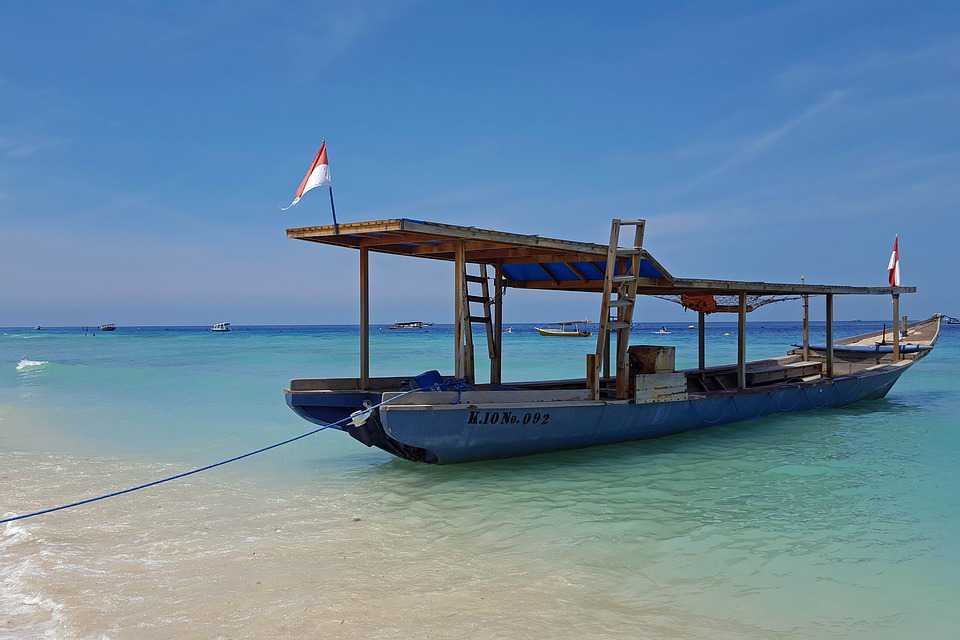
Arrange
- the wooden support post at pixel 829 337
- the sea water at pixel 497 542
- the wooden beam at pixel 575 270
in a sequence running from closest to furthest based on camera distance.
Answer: the sea water at pixel 497 542, the wooden beam at pixel 575 270, the wooden support post at pixel 829 337

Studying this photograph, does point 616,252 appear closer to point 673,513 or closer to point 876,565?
point 673,513

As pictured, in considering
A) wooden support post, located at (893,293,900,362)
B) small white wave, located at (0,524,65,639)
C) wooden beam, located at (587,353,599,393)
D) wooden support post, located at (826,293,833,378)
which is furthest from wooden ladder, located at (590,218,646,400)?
wooden support post, located at (893,293,900,362)

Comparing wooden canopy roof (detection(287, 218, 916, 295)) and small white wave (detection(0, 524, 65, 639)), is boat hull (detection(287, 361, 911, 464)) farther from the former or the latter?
small white wave (detection(0, 524, 65, 639))

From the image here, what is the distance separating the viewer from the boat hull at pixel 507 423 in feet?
26.4

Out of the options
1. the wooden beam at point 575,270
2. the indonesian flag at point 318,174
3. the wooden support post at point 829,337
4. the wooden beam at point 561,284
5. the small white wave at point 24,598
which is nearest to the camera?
the small white wave at point 24,598

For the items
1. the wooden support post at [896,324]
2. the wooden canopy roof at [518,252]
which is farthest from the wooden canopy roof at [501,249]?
the wooden support post at [896,324]

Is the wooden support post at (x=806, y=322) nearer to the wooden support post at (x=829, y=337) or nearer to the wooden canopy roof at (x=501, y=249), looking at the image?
the wooden support post at (x=829, y=337)

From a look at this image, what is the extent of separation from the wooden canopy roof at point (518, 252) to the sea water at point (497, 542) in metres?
2.72

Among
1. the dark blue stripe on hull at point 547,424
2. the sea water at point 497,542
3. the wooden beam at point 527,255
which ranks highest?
the wooden beam at point 527,255

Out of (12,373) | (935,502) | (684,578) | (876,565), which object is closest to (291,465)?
(684,578)

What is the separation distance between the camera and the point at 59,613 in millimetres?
4836

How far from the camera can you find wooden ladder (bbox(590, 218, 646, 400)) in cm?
946

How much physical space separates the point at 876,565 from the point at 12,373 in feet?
111

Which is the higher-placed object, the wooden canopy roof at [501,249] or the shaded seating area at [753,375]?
the wooden canopy roof at [501,249]
